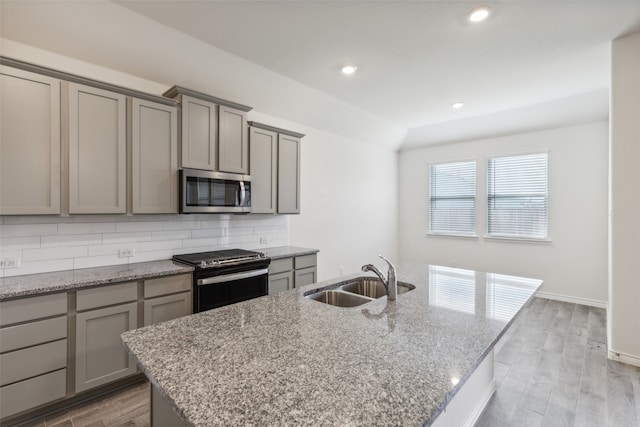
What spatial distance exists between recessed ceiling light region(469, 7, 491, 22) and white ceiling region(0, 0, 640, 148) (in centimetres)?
5

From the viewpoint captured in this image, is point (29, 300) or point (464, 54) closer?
point (29, 300)

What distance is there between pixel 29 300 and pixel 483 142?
19.9 feet

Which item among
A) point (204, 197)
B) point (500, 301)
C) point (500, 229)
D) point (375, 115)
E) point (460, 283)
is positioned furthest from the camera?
point (500, 229)

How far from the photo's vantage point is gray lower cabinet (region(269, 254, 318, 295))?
330cm

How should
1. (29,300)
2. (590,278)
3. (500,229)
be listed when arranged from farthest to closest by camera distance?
(500,229) → (590,278) → (29,300)

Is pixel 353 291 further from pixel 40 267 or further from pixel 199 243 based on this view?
pixel 40 267

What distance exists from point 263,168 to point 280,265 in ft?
3.71

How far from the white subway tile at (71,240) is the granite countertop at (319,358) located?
5.67ft

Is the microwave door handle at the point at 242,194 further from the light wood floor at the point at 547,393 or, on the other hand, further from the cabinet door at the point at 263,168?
the light wood floor at the point at 547,393

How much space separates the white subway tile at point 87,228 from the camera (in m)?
2.44

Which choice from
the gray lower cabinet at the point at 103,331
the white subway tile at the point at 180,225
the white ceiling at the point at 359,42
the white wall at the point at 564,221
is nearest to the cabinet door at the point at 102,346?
the gray lower cabinet at the point at 103,331

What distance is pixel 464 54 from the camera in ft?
9.59

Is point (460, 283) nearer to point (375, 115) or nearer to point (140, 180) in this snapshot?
point (140, 180)

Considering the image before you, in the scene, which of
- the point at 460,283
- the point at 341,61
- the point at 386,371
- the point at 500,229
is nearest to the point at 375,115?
the point at 341,61
